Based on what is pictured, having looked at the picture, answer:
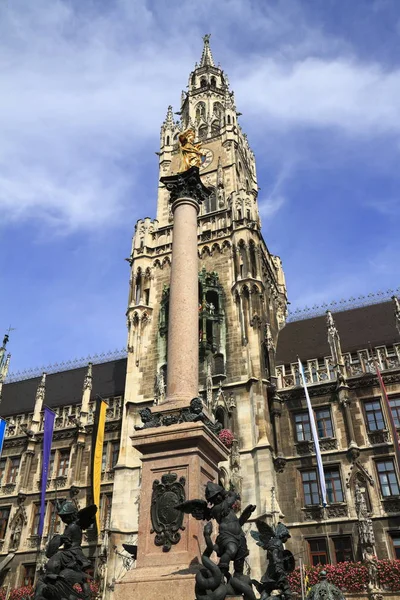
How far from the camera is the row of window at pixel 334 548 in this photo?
71.6 ft

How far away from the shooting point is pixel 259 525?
9.42 meters

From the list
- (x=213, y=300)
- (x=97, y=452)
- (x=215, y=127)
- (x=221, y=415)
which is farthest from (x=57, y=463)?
(x=215, y=127)

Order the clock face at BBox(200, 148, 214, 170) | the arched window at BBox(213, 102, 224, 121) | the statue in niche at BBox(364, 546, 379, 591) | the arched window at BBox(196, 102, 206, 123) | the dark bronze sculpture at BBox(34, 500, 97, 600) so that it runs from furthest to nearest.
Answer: the arched window at BBox(196, 102, 206, 123)
the arched window at BBox(213, 102, 224, 121)
the clock face at BBox(200, 148, 214, 170)
the statue in niche at BBox(364, 546, 379, 591)
the dark bronze sculpture at BBox(34, 500, 97, 600)

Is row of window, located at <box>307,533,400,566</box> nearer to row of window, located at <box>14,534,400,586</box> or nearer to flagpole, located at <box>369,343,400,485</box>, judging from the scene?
row of window, located at <box>14,534,400,586</box>

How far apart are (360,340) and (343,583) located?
13.9 meters

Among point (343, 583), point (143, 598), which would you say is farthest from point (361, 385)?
point (143, 598)

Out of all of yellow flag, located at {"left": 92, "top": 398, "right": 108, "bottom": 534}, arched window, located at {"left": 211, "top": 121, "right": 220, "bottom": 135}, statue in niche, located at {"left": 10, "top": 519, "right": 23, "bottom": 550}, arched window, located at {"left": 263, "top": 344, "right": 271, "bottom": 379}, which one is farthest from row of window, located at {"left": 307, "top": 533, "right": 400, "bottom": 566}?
arched window, located at {"left": 211, "top": 121, "right": 220, "bottom": 135}

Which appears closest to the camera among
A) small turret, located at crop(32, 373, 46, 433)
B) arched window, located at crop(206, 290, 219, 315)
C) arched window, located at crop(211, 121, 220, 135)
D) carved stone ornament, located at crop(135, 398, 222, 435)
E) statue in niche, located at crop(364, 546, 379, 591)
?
carved stone ornament, located at crop(135, 398, 222, 435)

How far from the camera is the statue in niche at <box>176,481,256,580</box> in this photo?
7789 millimetres

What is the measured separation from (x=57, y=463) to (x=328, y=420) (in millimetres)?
16210

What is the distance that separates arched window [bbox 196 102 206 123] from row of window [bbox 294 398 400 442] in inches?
1112

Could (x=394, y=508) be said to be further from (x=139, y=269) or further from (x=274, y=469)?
(x=139, y=269)

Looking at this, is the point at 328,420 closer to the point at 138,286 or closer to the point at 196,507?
the point at 138,286

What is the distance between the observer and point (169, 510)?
9695 mm
